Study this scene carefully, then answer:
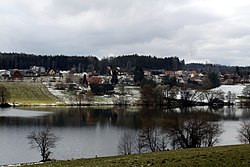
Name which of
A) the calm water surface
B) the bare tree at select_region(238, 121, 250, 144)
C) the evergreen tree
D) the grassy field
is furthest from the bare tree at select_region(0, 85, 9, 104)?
the bare tree at select_region(238, 121, 250, 144)

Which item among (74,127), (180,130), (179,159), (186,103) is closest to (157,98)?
(186,103)

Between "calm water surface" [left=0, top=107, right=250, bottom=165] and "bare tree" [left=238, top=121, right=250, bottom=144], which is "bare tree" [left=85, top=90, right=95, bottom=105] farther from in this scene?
"bare tree" [left=238, top=121, right=250, bottom=144]

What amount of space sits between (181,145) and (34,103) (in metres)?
80.1

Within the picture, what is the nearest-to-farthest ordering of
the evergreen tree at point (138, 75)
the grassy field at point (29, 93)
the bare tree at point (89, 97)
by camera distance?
the grassy field at point (29, 93)
the bare tree at point (89, 97)
the evergreen tree at point (138, 75)

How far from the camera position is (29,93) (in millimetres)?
128500

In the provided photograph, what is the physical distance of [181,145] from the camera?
40344 millimetres

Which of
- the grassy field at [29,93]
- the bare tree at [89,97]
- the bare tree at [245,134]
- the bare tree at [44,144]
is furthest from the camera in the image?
the bare tree at [89,97]

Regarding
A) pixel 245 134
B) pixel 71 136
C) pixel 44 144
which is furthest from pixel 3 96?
pixel 245 134

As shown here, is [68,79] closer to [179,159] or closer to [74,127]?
[74,127]

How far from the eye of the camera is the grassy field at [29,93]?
11706 centimetres

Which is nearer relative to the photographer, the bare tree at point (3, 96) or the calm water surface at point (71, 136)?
the calm water surface at point (71, 136)

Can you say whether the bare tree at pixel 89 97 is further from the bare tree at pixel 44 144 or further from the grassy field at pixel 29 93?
the bare tree at pixel 44 144

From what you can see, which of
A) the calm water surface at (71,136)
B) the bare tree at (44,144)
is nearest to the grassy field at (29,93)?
the calm water surface at (71,136)

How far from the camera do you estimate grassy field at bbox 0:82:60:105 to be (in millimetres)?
117056
